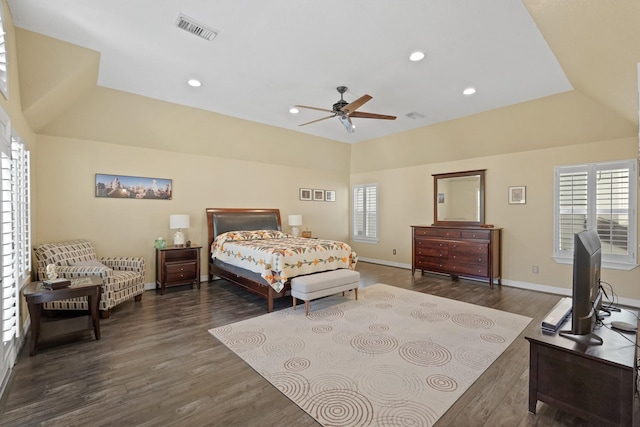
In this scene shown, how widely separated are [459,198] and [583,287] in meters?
4.79

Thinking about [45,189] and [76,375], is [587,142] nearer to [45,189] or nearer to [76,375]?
[76,375]

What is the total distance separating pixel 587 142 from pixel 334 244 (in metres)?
4.51

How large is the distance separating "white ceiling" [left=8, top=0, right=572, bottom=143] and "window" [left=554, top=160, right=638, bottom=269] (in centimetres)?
152

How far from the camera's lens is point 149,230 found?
5520 millimetres

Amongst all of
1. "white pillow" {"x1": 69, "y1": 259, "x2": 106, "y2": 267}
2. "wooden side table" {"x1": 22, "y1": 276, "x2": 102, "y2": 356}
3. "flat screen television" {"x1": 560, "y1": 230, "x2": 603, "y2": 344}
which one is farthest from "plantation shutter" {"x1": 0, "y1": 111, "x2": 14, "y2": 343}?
"flat screen television" {"x1": 560, "y1": 230, "x2": 603, "y2": 344}

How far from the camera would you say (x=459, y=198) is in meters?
6.51

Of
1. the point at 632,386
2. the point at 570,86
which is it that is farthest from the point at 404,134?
the point at 632,386

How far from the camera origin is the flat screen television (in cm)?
196

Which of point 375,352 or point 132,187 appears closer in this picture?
point 375,352

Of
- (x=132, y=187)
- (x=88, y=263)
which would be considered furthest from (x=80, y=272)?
(x=132, y=187)

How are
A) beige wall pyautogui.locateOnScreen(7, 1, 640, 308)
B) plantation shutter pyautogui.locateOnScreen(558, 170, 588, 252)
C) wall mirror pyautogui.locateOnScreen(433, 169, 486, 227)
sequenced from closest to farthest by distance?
beige wall pyautogui.locateOnScreen(7, 1, 640, 308), plantation shutter pyautogui.locateOnScreen(558, 170, 588, 252), wall mirror pyautogui.locateOnScreen(433, 169, 486, 227)

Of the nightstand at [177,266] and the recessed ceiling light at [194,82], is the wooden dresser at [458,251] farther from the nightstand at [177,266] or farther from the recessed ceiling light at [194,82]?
the recessed ceiling light at [194,82]

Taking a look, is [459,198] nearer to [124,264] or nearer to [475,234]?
[475,234]

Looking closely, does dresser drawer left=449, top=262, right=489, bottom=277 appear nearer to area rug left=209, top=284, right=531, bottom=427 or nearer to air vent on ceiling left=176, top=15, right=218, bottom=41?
area rug left=209, top=284, right=531, bottom=427
